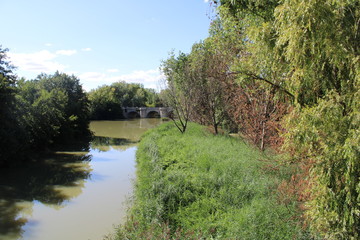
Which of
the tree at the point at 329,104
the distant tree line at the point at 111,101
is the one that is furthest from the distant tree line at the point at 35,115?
the tree at the point at 329,104

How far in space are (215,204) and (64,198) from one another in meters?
7.03

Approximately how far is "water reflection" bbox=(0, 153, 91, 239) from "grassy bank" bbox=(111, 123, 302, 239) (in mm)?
4027

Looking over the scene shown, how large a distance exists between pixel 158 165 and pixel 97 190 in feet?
11.4

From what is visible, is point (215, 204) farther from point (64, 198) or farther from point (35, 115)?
point (35, 115)

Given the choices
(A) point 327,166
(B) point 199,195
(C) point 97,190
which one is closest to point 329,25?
(A) point 327,166

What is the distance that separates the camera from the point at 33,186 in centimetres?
1159

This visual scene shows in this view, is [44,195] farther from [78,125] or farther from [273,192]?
[78,125]

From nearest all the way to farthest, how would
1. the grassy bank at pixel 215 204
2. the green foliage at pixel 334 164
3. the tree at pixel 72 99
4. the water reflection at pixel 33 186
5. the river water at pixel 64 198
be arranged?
the green foliage at pixel 334 164 < the grassy bank at pixel 215 204 < the river water at pixel 64 198 < the water reflection at pixel 33 186 < the tree at pixel 72 99

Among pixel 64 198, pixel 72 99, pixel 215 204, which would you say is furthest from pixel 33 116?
pixel 215 204

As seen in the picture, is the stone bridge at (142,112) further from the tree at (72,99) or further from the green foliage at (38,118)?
the green foliage at (38,118)

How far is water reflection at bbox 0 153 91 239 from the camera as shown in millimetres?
8359

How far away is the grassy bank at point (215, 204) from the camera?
4625mm

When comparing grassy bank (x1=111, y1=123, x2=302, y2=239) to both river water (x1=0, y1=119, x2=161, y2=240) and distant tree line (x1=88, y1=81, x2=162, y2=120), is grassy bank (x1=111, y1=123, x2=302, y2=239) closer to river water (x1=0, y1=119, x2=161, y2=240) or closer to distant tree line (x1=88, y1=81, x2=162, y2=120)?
river water (x1=0, y1=119, x2=161, y2=240)

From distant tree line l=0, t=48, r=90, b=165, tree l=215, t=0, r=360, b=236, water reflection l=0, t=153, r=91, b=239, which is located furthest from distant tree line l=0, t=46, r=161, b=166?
tree l=215, t=0, r=360, b=236
